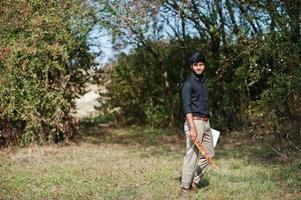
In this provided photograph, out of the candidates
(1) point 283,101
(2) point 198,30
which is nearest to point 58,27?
(2) point 198,30

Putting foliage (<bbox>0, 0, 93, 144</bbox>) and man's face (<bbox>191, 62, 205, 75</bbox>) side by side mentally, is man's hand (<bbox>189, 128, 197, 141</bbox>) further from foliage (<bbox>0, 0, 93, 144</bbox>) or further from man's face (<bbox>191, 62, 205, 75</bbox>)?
foliage (<bbox>0, 0, 93, 144</bbox>)

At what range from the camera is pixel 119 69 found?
16.3 metres

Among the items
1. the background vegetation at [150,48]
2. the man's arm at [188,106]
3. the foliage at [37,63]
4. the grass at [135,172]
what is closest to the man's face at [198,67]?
the man's arm at [188,106]

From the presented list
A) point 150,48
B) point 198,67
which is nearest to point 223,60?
point 150,48

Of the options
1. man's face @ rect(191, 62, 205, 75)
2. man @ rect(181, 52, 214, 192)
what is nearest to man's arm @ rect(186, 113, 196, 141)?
man @ rect(181, 52, 214, 192)

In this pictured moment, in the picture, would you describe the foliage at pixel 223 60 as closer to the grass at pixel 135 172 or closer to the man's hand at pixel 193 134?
the grass at pixel 135 172

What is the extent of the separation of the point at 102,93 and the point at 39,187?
9.15 m

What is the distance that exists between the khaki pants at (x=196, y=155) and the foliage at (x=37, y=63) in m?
5.15

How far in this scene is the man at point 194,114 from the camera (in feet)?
23.0

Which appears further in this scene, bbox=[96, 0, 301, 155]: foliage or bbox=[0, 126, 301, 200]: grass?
bbox=[96, 0, 301, 155]: foliage

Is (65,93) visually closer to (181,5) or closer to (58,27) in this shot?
(58,27)

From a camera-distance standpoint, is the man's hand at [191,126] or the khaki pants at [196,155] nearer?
the man's hand at [191,126]

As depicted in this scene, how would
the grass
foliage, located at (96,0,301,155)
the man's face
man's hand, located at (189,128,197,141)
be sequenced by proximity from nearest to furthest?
man's hand, located at (189,128,197,141) < the man's face < the grass < foliage, located at (96,0,301,155)

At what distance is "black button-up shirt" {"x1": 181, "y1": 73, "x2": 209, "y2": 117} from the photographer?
7.02 m
